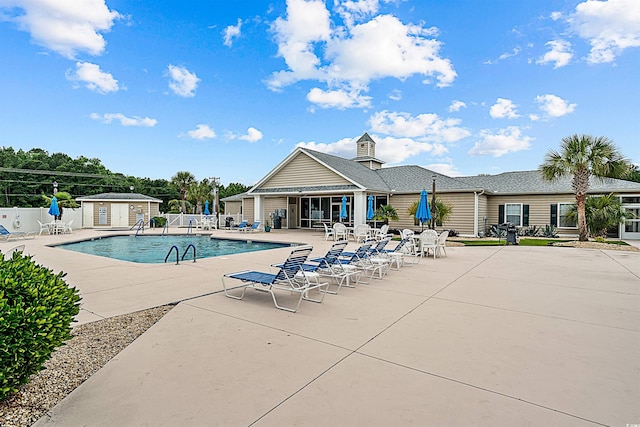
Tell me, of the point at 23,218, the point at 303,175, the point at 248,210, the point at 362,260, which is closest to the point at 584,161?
the point at 362,260

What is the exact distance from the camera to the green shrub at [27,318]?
2.43 meters

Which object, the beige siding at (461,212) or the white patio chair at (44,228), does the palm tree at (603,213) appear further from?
the white patio chair at (44,228)

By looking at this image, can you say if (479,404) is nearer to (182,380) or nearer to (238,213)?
(182,380)

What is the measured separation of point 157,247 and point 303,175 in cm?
1033

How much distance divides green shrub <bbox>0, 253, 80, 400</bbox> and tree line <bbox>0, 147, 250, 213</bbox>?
3403 centimetres

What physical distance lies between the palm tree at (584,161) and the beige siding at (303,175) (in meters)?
11.3

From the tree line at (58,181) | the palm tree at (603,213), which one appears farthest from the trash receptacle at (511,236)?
the tree line at (58,181)

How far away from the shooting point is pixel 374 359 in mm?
3779

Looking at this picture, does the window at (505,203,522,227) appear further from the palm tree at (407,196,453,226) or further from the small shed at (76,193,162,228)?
the small shed at (76,193,162,228)

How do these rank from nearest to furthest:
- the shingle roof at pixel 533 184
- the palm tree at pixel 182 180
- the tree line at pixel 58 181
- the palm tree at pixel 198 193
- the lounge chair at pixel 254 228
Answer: the shingle roof at pixel 533 184, the lounge chair at pixel 254 228, the palm tree at pixel 182 180, the palm tree at pixel 198 193, the tree line at pixel 58 181

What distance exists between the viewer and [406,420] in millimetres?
2660

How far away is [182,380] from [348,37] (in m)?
18.0

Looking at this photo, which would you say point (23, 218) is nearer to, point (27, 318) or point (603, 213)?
point (27, 318)

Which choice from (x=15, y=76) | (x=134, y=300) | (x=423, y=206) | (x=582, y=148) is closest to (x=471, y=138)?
(x=582, y=148)
